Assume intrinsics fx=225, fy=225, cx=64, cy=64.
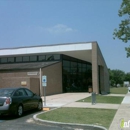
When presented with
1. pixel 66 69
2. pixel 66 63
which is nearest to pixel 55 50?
pixel 66 63

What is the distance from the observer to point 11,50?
33250 mm

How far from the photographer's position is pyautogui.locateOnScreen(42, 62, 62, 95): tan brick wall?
1110 inches

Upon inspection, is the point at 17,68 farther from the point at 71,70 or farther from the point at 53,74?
the point at 71,70

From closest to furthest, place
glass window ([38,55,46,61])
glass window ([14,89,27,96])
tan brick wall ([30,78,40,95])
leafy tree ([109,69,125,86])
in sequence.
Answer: glass window ([14,89,27,96]) < tan brick wall ([30,78,40,95]) < glass window ([38,55,46,61]) < leafy tree ([109,69,125,86])

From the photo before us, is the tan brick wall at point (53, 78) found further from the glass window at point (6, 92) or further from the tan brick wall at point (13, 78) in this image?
the glass window at point (6, 92)

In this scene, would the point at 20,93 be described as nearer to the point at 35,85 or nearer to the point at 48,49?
the point at 35,85

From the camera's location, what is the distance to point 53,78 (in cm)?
3016

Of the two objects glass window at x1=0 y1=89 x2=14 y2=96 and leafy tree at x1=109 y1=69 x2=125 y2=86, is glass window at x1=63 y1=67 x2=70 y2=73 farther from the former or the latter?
leafy tree at x1=109 y1=69 x2=125 y2=86

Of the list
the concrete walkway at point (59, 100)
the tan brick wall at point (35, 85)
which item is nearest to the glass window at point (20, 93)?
the concrete walkway at point (59, 100)

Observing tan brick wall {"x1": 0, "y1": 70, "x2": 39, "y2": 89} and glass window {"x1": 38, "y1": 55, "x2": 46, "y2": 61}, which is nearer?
tan brick wall {"x1": 0, "y1": 70, "x2": 39, "y2": 89}

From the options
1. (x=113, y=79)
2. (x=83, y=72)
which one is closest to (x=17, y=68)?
(x=83, y=72)

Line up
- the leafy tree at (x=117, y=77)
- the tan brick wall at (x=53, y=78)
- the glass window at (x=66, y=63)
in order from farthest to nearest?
the leafy tree at (x=117, y=77)
the glass window at (x=66, y=63)
the tan brick wall at (x=53, y=78)

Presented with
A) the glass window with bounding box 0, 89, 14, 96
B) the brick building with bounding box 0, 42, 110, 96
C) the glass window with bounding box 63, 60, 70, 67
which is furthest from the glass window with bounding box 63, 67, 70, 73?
the glass window with bounding box 0, 89, 14, 96

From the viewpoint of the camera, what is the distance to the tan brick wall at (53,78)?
92.5 feet
